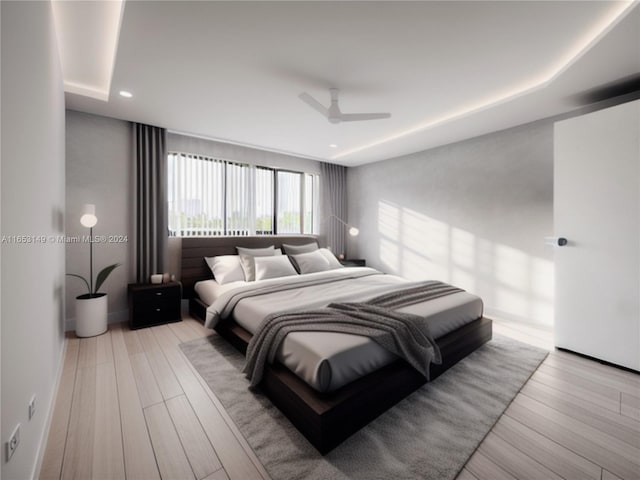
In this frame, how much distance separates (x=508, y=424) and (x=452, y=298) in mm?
1155

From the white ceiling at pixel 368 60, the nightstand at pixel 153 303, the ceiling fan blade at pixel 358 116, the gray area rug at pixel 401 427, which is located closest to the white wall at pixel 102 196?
the white ceiling at pixel 368 60

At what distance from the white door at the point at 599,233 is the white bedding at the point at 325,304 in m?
0.86

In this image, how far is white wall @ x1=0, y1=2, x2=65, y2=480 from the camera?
1.04 meters

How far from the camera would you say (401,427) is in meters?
1.69

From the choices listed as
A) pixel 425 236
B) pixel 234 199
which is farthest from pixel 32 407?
pixel 425 236

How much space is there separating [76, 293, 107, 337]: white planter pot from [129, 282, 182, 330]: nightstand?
279mm

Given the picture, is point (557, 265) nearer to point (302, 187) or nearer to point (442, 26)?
point (442, 26)

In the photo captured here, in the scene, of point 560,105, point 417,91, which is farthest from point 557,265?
point 417,91

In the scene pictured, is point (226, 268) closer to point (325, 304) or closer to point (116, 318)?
point (116, 318)

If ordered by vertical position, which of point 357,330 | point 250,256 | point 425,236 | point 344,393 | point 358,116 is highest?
point 358,116

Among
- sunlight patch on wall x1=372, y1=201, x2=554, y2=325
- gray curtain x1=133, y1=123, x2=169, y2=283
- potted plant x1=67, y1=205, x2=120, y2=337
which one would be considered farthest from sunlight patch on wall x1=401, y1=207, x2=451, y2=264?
potted plant x1=67, y1=205, x2=120, y2=337

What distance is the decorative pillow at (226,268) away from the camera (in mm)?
3582

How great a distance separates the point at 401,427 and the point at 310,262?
2.74m

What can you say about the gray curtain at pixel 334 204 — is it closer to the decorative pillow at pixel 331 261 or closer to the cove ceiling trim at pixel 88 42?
the decorative pillow at pixel 331 261
